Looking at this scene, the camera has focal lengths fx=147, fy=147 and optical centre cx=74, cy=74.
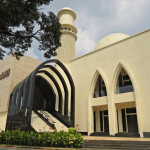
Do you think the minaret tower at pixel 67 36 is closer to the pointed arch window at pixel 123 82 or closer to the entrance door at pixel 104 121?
the pointed arch window at pixel 123 82

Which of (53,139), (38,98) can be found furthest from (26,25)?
(38,98)

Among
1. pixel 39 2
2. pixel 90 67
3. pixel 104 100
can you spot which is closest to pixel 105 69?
pixel 90 67

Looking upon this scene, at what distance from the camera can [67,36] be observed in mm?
24844

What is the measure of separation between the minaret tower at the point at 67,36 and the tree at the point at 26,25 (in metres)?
13.5

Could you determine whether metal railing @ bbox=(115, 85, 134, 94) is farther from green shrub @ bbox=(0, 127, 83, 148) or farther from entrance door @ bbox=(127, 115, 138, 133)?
green shrub @ bbox=(0, 127, 83, 148)

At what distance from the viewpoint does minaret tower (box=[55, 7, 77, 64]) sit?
23.2 m

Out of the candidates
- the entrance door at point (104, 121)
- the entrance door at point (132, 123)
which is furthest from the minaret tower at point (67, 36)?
the entrance door at point (132, 123)

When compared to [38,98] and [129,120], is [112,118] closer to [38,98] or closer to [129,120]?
[129,120]

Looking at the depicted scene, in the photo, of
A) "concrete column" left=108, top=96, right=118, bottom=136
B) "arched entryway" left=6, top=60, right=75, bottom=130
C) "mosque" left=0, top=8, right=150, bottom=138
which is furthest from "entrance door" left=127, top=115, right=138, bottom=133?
"arched entryway" left=6, top=60, right=75, bottom=130

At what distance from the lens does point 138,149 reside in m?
7.74

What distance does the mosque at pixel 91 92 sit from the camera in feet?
44.4

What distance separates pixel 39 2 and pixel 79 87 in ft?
40.8

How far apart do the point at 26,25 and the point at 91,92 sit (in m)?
11.0

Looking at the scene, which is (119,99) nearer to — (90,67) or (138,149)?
(90,67)
